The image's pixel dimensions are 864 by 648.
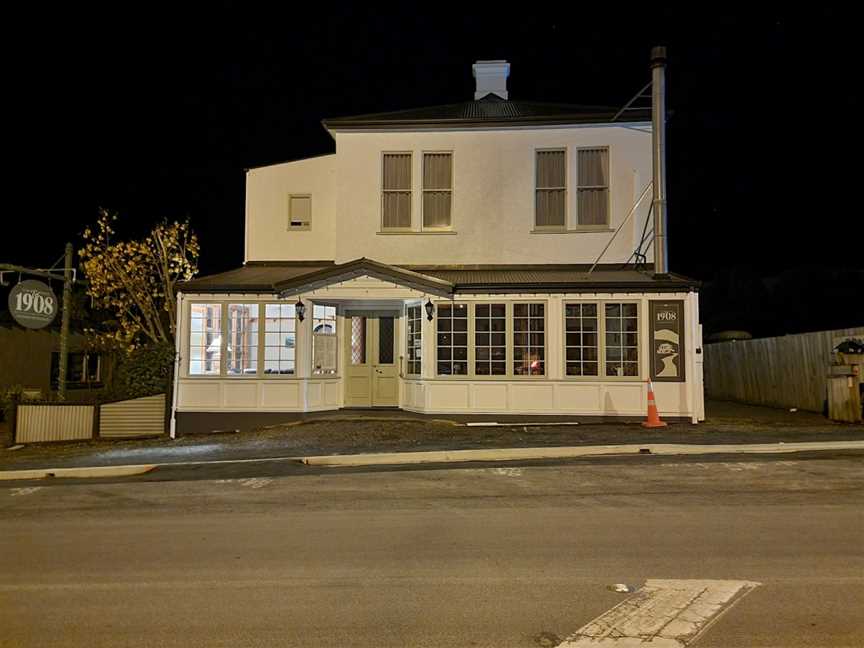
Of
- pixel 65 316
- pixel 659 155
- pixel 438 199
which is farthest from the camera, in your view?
Answer: pixel 65 316

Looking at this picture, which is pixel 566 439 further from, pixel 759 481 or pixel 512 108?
pixel 512 108

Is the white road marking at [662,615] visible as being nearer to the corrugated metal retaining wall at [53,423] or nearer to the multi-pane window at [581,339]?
the multi-pane window at [581,339]

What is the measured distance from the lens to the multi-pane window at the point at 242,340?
16.2m

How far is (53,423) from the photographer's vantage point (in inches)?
638

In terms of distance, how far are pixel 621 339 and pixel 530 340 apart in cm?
191

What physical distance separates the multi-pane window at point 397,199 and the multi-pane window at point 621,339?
535 cm

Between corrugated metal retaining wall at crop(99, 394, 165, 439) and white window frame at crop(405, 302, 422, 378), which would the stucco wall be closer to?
white window frame at crop(405, 302, 422, 378)

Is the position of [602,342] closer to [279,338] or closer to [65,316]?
[279,338]

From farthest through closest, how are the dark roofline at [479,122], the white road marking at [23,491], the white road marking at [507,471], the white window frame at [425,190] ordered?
1. the white window frame at [425,190]
2. the dark roofline at [479,122]
3. the white road marking at [23,491]
4. the white road marking at [507,471]

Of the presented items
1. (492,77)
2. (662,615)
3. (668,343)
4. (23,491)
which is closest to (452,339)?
(668,343)

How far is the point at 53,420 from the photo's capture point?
1619 centimetres

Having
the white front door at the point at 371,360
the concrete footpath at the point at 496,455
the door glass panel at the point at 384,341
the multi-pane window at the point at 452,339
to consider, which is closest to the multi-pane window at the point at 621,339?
the multi-pane window at the point at 452,339

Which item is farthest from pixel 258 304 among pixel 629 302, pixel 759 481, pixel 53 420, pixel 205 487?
pixel 759 481

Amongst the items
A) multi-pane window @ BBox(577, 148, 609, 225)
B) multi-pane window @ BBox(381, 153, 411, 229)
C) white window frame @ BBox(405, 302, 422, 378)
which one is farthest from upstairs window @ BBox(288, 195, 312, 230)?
multi-pane window @ BBox(577, 148, 609, 225)
